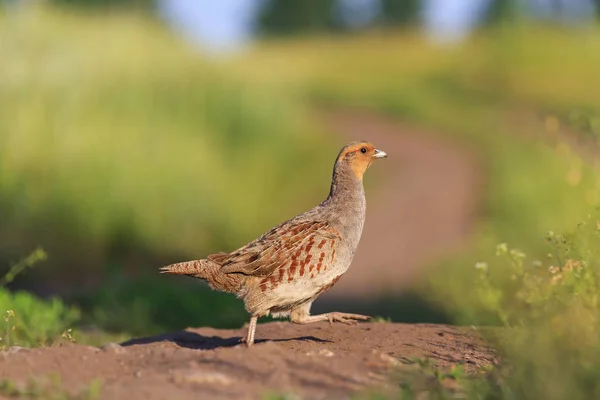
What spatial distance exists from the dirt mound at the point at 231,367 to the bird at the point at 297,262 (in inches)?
13.3

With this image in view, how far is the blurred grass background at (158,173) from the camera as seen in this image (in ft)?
29.9

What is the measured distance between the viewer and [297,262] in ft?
18.7

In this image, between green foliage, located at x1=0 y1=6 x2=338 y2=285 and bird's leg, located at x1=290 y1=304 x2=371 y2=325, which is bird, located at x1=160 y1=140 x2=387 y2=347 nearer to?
bird's leg, located at x1=290 y1=304 x2=371 y2=325

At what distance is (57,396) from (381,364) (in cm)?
145

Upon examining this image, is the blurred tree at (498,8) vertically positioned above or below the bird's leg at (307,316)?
above

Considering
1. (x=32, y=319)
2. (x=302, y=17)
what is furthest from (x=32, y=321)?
(x=302, y=17)

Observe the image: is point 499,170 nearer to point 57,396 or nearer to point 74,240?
point 74,240

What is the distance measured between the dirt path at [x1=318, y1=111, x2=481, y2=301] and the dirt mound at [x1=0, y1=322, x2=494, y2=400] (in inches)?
203

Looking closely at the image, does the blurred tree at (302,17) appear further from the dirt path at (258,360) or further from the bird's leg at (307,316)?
the bird's leg at (307,316)

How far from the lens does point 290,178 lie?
561 inches

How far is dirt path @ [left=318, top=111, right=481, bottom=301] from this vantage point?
1169 centimetres

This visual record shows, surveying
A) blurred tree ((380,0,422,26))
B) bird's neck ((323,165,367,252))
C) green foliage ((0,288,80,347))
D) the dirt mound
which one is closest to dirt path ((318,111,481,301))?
green foliage ((0,288,80,347))

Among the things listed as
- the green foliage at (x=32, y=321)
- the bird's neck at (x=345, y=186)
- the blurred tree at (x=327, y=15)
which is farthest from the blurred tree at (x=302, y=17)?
the bird's neck at (x=345, y=186)

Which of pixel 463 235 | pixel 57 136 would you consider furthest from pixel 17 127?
pixel 463 235
